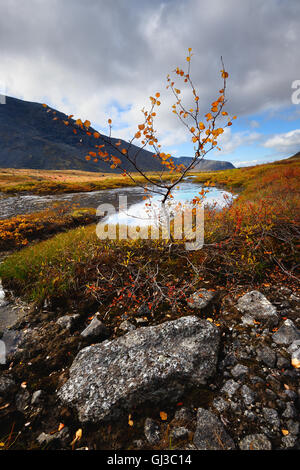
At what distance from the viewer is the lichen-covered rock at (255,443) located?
195cm

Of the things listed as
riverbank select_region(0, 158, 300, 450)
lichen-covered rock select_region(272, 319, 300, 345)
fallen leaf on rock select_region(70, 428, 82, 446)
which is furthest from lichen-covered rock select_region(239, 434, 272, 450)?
fallen leaf on rock select_region(70, 428, 82, 446)

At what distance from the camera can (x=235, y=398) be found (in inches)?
93.7

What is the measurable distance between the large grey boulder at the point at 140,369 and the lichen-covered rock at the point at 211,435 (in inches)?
15.4

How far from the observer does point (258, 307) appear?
357 cm

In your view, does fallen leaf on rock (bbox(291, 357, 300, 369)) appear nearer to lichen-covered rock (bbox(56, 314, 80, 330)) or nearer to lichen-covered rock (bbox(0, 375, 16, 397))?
lichen-covered rock (bbox(56, 314, 80, 330))

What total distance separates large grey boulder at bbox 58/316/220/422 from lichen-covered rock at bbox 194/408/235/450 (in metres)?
0.39

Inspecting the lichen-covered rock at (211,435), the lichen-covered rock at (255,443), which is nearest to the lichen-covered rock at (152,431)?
the lichen-covered rock at (211,435)

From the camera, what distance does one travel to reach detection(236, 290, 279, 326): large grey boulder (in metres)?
3.34

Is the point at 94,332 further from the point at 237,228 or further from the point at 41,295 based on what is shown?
the point at 237,228

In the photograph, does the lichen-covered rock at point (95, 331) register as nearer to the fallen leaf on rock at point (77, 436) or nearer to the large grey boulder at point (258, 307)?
the fallen leaf on rock at point (77, 436)

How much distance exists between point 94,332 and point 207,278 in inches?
110

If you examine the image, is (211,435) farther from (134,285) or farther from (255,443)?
(134,285)
